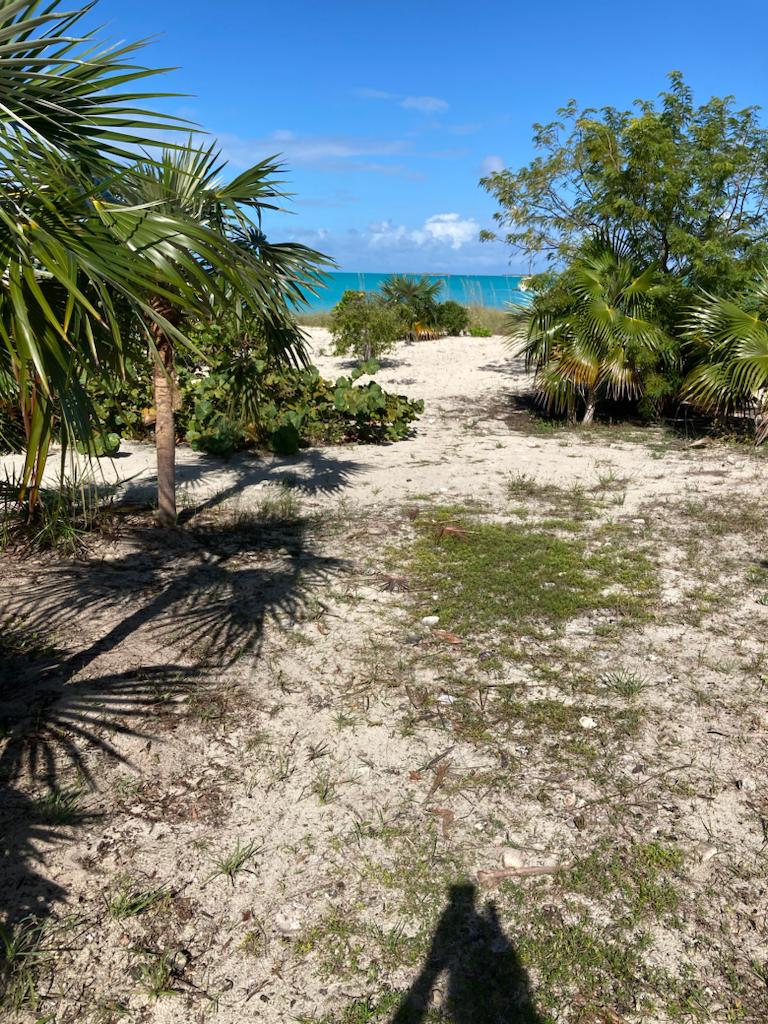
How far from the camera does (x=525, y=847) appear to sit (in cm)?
296

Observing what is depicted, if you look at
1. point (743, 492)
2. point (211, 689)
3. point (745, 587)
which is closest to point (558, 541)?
point (745, 587)

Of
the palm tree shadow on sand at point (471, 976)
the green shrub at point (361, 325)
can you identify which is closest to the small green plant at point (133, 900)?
the palm tree shadow on sand at point (471, 976)

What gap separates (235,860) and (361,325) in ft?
45.5

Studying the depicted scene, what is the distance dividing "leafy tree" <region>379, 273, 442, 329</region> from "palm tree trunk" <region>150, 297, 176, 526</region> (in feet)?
51.4

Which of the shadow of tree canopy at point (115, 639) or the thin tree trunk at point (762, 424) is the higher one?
the thin tree trunk at point (762, 424)

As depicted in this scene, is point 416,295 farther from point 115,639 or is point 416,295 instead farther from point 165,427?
point 115,639

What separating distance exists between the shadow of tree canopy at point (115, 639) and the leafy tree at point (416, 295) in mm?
15498

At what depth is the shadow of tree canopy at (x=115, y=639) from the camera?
10.1 ft

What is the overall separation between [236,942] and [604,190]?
38.6ft

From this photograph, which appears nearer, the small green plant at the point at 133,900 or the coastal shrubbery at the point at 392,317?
the small green plant at the point at 133,900

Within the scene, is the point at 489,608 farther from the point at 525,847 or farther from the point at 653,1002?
the point at 653,1002

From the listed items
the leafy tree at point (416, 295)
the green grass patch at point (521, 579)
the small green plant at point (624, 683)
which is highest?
the leafy tree at point (416, 295)

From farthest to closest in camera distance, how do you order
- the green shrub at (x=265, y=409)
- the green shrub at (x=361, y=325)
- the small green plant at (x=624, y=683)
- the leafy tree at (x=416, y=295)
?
the leafy tree at (x=416, y=295)
the green shrub at (x=361, y=325)
the green shrub at (x=265, y=409)
the small green plant at (x=624, y=683)

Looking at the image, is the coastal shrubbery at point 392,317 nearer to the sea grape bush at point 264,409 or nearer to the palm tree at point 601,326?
the palm tree at point 601,326
